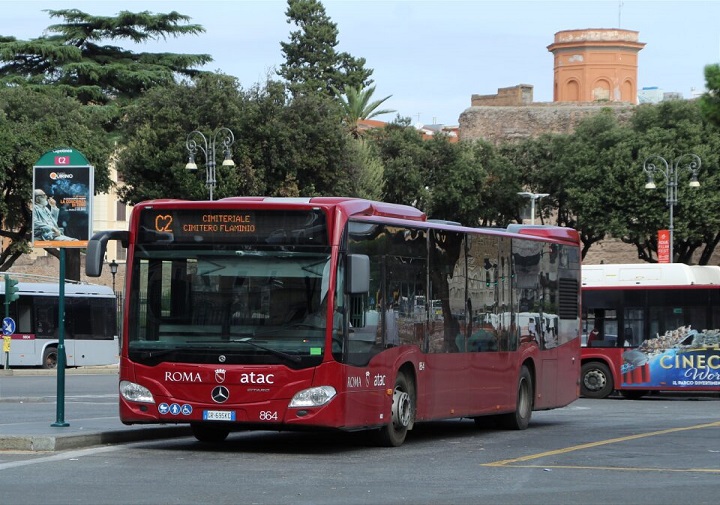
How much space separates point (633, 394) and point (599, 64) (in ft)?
234

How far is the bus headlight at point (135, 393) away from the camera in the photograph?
15.2 metres

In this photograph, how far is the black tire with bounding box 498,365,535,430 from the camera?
65.8 ft

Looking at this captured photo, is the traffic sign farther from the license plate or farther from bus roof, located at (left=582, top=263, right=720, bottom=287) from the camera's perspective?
the license plate

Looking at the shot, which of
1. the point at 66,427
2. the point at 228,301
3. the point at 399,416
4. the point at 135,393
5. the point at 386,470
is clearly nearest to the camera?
the point at 386,470

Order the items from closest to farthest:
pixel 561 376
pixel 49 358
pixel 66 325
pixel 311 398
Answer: pixel 311 398, pixel 561 376, pixel 49 358, pixel 66 325

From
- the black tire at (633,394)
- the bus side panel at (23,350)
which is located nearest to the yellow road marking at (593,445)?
the black tire at (633,394)

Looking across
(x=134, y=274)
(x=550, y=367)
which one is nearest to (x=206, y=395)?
(x=134, y=274)

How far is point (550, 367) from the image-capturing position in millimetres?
21422

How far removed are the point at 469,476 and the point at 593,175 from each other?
184 ft

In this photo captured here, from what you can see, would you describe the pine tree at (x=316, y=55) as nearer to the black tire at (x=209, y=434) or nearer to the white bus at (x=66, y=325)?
the white bus at (x=66, y=325)

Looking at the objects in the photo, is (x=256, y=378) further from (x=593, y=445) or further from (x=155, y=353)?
(x=593, y=445)

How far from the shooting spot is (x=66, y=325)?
151 feet

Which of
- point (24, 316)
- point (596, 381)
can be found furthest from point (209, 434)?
point (24, 316)

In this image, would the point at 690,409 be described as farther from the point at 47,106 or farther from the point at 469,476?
the point at 47,106
